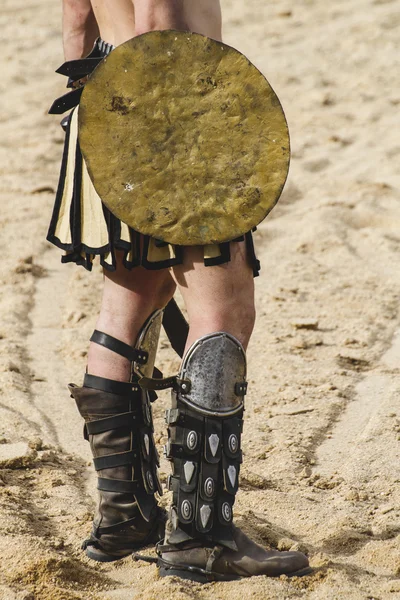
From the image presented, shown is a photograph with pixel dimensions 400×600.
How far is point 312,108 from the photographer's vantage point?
742 cm

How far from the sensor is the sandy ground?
2309 mm

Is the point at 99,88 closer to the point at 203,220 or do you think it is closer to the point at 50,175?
the point at 203,220

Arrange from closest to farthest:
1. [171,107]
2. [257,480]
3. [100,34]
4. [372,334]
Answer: [171,107]
[100,34]
[257,480]
[372,334]

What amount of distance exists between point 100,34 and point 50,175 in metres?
4.00

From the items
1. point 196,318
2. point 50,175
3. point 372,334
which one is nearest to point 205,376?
point 196,318

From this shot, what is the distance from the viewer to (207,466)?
2.12m

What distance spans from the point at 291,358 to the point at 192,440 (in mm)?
1923

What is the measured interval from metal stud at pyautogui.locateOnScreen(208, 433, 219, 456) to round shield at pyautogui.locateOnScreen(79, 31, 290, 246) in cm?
45

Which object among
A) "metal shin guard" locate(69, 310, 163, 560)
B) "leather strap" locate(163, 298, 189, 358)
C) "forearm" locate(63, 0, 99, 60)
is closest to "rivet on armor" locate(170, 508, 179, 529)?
"metal shin guard" locate(69, 310, 163, 560)

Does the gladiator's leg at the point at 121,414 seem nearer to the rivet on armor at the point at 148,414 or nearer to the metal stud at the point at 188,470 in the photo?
the rivet on armor at the point at 148,414

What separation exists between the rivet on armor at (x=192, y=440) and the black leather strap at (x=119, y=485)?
0.30 metres

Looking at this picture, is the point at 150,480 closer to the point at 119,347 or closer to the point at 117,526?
the point at 117,526

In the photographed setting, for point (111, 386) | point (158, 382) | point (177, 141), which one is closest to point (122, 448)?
point (111, 386)

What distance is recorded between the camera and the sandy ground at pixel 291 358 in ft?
7.57
